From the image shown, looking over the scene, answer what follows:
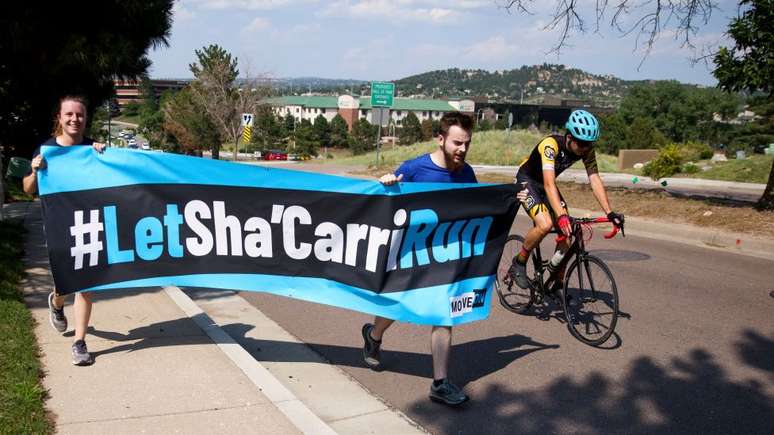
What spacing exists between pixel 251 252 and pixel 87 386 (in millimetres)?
1453

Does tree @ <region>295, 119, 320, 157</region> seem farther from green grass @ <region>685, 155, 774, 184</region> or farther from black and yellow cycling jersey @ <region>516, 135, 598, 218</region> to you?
black and yellow cycling jersey @ <region>516, 135, 598, 218</region>

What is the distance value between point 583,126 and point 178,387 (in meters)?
4.07

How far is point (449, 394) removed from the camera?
4.88 metres

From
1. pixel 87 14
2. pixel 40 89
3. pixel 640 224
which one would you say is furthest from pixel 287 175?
pixel 640 224

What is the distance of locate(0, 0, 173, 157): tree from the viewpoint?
8.97 metres

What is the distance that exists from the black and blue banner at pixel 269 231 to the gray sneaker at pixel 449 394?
1.58 ft

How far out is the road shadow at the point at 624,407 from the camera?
4.69 meters

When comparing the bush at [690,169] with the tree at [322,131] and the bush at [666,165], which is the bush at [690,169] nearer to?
the bush at [666,165]

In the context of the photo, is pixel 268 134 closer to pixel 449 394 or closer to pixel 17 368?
pixel 17 368

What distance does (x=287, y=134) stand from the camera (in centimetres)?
11506

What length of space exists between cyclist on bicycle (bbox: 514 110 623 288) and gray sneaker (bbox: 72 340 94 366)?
3.83 metres

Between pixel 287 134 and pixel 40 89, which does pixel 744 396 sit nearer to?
pixel 40 89

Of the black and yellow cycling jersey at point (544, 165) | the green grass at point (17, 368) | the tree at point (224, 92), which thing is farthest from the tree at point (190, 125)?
the black and yellow cycling jersey at point (544, 165)

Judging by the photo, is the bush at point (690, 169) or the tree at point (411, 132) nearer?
the bush at point (690, 169)
